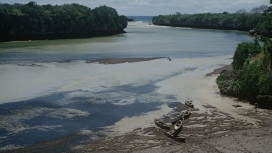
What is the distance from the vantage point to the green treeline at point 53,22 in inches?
3027

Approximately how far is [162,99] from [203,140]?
890 centimetres

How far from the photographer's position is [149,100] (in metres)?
25.8

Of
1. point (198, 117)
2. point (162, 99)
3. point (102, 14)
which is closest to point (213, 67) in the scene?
point (162, 99)

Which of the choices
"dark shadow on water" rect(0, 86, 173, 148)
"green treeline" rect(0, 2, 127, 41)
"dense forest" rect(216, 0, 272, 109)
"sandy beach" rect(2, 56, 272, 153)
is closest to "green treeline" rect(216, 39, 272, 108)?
"dense forest" rect(216, 0, 272, 109)

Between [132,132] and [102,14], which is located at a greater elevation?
[102,14]

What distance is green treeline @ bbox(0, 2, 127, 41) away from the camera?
252ft

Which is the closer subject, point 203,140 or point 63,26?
point 203,140

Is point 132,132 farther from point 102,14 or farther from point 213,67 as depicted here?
point 102,14

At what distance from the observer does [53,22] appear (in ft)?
280

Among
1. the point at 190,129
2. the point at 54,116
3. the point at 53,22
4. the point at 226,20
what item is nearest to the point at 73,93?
the point at 54,116

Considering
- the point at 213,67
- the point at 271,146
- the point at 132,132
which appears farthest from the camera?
the point at 213,67

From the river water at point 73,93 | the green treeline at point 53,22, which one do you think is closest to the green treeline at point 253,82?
the river water at point 73,93

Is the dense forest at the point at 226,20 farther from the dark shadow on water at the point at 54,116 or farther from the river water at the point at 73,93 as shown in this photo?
the dark shadow on water at the point at 54,116

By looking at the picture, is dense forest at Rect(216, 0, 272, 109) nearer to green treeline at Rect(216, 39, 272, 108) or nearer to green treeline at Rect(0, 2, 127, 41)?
green treeline at Rect(216, 39, 272, 108)
